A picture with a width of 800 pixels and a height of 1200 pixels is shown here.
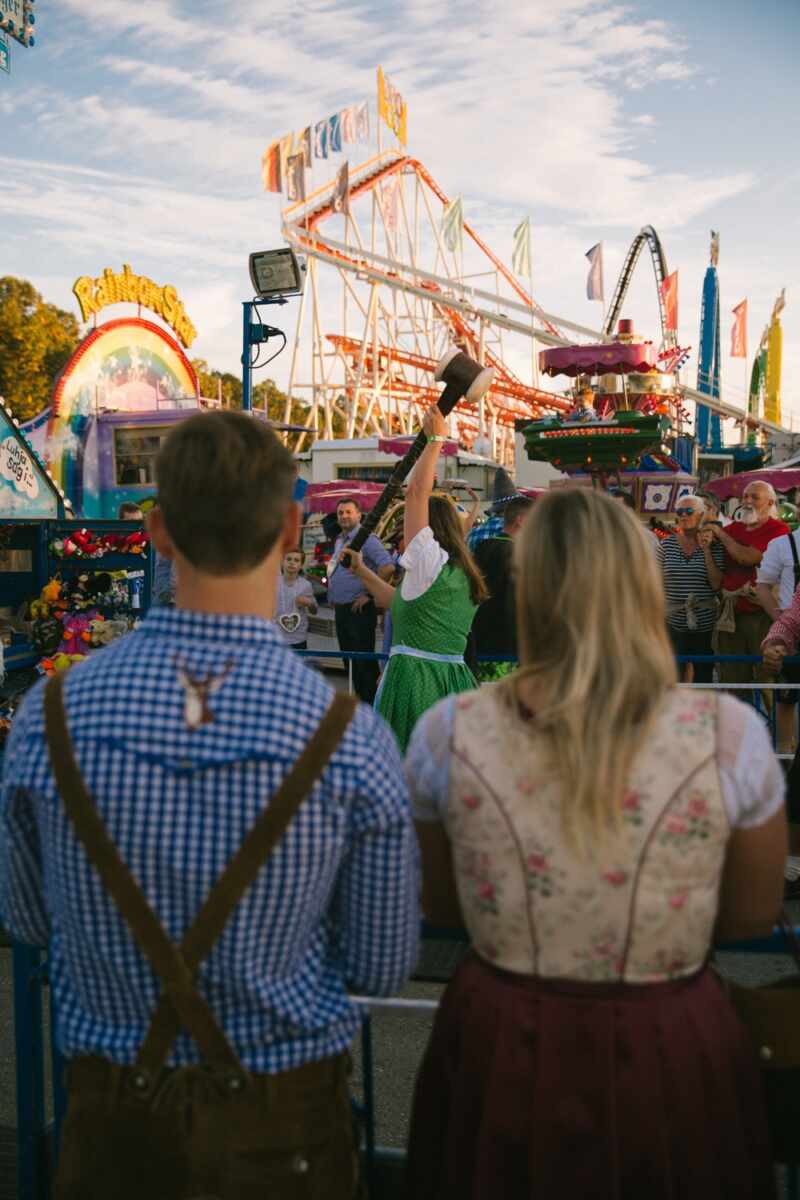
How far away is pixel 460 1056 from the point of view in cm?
158

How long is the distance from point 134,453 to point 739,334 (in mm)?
45183

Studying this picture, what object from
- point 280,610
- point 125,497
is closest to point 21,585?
point 280,610

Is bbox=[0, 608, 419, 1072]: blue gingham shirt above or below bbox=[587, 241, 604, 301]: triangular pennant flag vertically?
below

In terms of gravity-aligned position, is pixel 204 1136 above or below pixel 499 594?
below

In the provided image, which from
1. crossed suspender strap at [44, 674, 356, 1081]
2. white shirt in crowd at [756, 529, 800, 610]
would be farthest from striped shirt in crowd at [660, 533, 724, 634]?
crossed suspender strap at [44, 674, 356, 1081]

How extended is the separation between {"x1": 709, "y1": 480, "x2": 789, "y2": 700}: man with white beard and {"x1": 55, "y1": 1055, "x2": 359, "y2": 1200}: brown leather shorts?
23.8 feet

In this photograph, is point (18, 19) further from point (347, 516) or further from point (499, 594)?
point (499, 594)

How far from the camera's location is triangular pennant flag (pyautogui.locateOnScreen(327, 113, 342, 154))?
128 feet

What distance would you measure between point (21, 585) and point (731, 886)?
7.67m

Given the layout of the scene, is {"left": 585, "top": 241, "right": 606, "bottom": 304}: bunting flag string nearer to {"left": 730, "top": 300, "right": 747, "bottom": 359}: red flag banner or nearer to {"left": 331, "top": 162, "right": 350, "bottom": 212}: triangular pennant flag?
{"left": 331, "top": 162, "right": 350, "bottom": 212}: triangular pennant flag

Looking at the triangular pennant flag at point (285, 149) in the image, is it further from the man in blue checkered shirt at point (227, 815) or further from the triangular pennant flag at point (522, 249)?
the man in blue checkered shirt at point (227, 815)

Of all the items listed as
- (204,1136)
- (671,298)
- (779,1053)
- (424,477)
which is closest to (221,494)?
(204,1136)

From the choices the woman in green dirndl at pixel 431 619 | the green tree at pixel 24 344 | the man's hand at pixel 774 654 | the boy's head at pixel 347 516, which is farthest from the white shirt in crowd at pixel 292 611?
the green tree at pixel 24 344

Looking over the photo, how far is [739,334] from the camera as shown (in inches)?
2327
